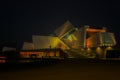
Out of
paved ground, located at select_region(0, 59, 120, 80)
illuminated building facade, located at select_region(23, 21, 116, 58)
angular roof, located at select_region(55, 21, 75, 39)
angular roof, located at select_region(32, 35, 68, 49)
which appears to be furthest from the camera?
angular roof, located at select_region(55, 21, 75, 39)

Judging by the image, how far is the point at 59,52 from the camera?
45.1 m

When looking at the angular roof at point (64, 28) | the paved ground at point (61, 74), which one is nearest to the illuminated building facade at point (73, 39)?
the angular roof at point (64, 28)

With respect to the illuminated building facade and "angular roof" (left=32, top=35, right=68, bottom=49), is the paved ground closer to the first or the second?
"angular roof" (left=32, top=35, right=68, bottom=49)

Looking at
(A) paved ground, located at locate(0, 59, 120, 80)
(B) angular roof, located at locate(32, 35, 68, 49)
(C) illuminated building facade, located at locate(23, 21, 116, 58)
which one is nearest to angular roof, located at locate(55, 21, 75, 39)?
(C) illuminated building facade, located at locate(23, 21, 116, 58)

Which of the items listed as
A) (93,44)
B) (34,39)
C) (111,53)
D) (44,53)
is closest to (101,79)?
(111,53)

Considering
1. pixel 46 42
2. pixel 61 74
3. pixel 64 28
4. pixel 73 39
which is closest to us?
pixel 61 74

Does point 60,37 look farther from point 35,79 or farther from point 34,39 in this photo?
point 35,79

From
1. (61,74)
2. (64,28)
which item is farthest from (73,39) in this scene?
(61,74)

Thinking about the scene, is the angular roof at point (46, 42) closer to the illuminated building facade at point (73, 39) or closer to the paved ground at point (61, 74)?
the illuminated building facade at point (73, 39)

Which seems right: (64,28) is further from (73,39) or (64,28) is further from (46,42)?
(46,42)

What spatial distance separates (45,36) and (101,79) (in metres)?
46.8

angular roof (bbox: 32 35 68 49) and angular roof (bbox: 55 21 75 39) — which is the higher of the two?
angular roof (bbox: 55 21 75 39)

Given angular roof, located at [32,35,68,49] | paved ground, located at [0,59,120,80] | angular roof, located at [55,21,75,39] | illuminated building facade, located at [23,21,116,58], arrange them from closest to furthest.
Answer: paved ground, located at [0,59,120,80]
angular roof, located at [32,35,68,49]
illuminated building facade, located at [23,21,116,58]
angular roof, located at [55,21,75,39]

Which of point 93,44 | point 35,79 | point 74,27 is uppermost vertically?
point 74,27
